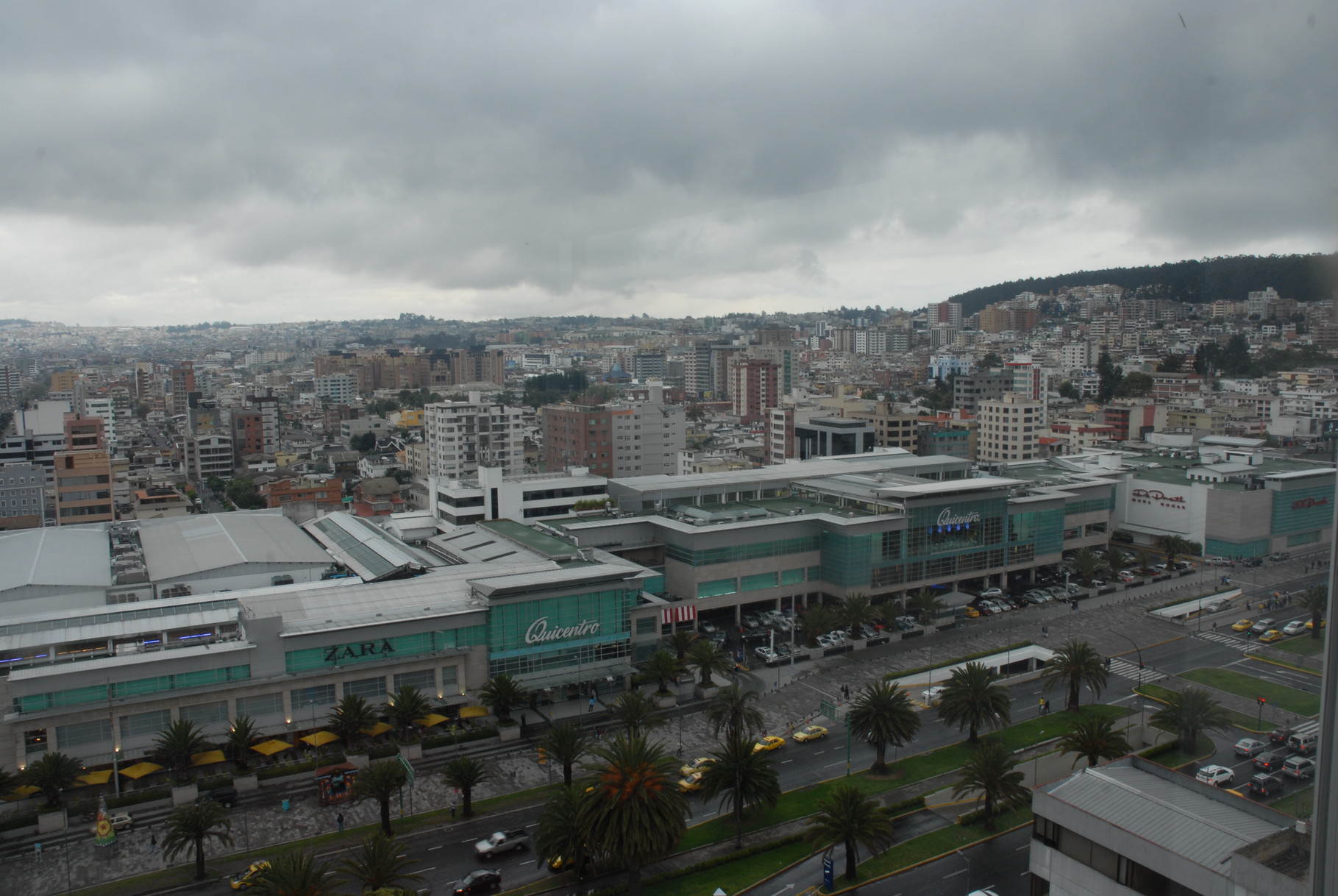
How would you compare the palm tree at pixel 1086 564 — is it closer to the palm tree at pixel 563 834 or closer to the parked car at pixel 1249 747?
the parked car at pixel 1249 747

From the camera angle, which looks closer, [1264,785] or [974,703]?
[1264,785]

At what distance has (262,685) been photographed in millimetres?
10195

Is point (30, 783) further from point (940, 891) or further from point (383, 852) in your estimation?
point (940, 891)

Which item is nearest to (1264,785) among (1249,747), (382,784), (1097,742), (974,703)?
(1097,742)

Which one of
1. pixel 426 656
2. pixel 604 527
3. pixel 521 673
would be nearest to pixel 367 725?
pixel 426 656

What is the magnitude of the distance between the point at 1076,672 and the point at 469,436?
19206mm

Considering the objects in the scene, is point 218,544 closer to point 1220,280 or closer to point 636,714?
point 636,714

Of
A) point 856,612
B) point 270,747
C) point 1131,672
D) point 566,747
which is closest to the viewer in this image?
point 566,747

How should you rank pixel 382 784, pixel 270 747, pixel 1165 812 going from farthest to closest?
1. pixel 270 747
2. pixel 382 784
3. pixel 1165 812

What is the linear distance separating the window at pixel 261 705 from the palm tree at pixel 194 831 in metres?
2.11

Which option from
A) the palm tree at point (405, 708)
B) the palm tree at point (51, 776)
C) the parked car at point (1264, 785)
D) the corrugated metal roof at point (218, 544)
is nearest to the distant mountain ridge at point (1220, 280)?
the parked car at point (1264, 785)

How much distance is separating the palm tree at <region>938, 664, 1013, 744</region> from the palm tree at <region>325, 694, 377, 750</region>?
245 inches

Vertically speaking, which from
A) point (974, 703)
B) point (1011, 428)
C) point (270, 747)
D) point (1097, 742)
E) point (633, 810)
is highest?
point (1011, 428)

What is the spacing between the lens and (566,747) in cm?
902
